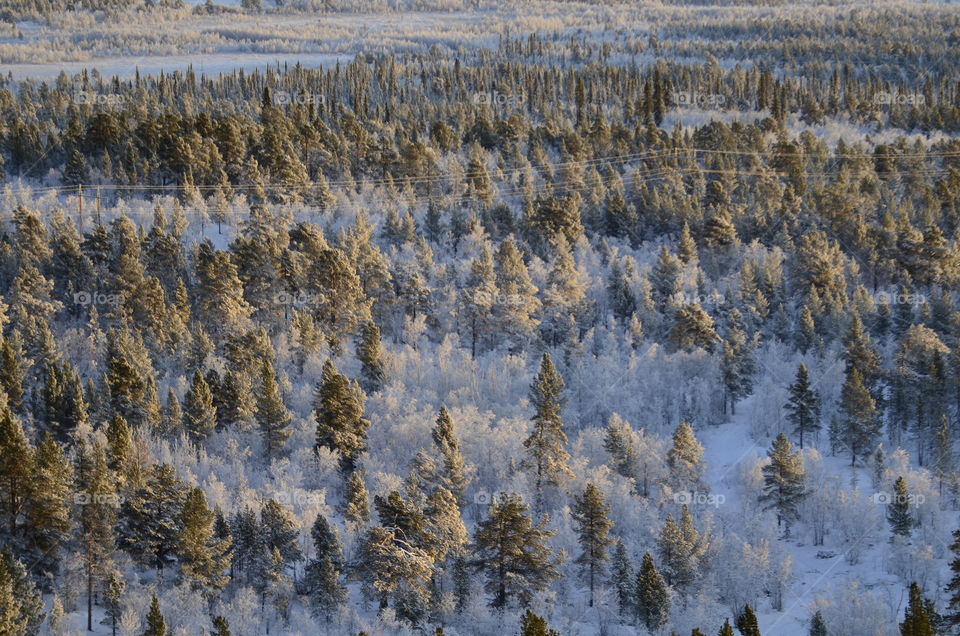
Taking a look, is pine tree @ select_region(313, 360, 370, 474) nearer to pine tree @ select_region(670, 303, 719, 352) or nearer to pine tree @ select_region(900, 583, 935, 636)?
pine tree @ select_region(670, 303, 719, 352)

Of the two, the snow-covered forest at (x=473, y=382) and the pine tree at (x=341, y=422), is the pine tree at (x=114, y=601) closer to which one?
the snow-covered forest at (x=473, y=382)

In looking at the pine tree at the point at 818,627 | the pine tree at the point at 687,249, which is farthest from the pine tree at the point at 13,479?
the pine tree at the point at 687,249

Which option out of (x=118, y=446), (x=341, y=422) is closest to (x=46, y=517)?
(x=118, y=446)

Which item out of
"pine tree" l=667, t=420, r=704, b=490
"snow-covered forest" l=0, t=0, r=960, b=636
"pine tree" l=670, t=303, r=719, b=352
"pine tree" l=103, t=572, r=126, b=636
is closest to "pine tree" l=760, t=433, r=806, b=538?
"snow-covered forest" l=0, t=0, r=960, b=636

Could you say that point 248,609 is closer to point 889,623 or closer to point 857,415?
point 889,623

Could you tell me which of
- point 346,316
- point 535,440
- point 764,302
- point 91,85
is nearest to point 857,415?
point 764,302

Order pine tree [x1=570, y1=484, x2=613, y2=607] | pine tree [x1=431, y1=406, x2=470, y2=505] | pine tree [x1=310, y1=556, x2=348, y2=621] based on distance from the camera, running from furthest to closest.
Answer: pine tree [x1=431, y1=406, x2=470, y2=505] → pine tree [x1=570, y1=484, x2=613, y2=607] → pine tree [x1=310, y1=556, x2=348, y2=621]
